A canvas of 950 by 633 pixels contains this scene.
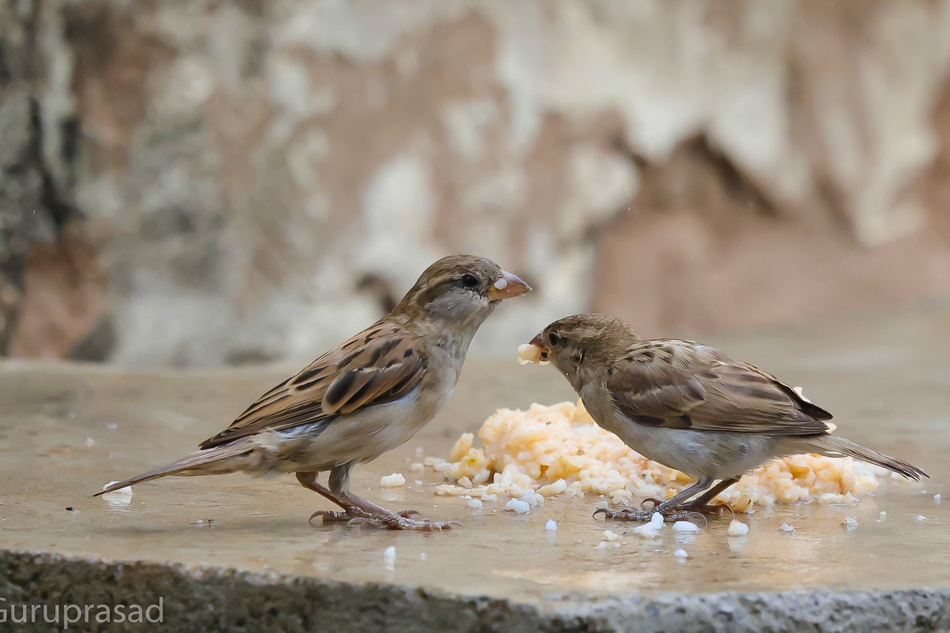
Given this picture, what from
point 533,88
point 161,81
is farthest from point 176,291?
point 533,88

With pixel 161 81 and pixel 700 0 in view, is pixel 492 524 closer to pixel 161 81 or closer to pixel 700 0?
pixel 161 81

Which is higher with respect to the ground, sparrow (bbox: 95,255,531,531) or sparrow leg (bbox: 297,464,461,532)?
sparrow (bbox: 95,255,531,531)

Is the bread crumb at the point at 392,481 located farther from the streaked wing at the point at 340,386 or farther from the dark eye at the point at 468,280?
the dark eye at the point at 468,280

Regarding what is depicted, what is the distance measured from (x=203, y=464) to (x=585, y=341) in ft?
5.18

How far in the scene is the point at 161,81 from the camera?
25.9 ft

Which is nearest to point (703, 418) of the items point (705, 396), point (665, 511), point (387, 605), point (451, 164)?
point (705, 396)

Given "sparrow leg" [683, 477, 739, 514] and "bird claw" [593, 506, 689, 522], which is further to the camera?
"sparrow leg" [683, 477, 739, 514]

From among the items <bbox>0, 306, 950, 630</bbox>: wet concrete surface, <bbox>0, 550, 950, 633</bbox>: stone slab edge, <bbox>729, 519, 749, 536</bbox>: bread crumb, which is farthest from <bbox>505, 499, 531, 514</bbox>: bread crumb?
<bbox>0, 550, 950, 633</bbox>: stone slab edge

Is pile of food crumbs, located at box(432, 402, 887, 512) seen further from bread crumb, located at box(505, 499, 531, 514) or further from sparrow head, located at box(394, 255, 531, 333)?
sparrow head, located at box(394, 255, 531, 333)

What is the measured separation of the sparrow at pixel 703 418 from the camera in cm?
331

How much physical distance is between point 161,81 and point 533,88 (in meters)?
3.56

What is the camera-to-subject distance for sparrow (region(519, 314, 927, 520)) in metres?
3.31

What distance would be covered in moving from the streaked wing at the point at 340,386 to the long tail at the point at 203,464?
6 centimetres

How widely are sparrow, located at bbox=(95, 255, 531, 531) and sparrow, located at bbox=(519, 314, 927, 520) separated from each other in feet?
1.92
